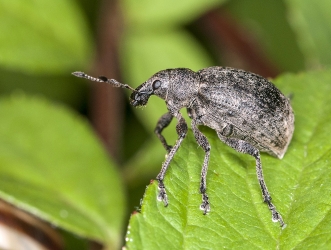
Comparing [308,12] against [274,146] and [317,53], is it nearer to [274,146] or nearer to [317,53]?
[317,53]

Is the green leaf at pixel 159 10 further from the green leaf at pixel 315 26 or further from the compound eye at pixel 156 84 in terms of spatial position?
the compound eye at pixel 156 84

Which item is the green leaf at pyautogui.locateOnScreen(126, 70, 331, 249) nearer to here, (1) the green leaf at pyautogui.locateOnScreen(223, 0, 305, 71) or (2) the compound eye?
(2) the compound eye

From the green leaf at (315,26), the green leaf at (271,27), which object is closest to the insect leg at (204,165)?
the green leaf at (315,26)

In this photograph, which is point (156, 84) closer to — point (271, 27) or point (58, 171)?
point (58, 171)

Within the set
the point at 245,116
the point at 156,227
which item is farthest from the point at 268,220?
the point at 245,116

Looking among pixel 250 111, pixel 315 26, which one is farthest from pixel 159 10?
pixel 250 111

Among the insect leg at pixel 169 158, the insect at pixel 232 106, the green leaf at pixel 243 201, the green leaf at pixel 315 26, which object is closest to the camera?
the green leaf at pixel 243 201
